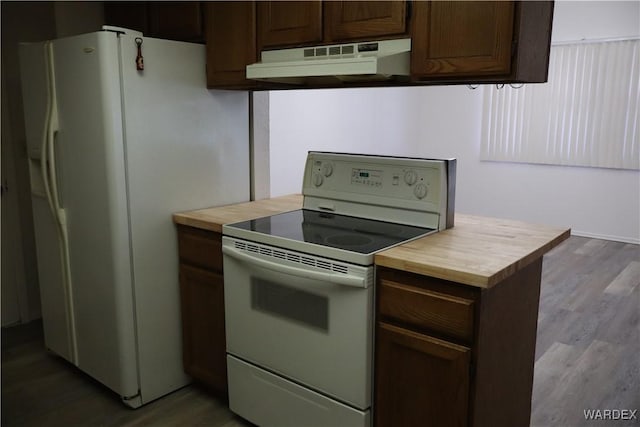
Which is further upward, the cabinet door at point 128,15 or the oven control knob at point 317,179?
the cabinet door at point 128,15

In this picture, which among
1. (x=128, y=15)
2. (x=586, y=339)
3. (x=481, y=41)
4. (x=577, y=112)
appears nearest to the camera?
(x=481, y=41)

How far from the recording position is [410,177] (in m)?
2.04

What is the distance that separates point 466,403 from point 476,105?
5.03 m

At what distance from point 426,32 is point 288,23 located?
610 millimetres

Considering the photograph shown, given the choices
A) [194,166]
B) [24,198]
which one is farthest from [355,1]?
[24,198]

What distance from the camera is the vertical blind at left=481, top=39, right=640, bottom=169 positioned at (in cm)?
515

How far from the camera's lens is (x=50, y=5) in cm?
304

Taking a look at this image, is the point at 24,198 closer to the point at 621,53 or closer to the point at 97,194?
the point at 97,194

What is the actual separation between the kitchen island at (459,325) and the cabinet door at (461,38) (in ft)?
1.91

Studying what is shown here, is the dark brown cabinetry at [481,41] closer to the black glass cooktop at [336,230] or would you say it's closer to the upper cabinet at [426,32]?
the upper cabinet at [426,32]

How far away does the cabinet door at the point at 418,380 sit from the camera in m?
1.58

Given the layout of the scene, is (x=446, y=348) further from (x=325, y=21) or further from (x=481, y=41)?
(x=325, y=21)

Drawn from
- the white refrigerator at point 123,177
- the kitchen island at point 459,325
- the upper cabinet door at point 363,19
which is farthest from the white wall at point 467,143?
the kitchen island at point 459,325

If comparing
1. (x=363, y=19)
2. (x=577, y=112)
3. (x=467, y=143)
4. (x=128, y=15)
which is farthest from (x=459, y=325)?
(x=467, y=143)
